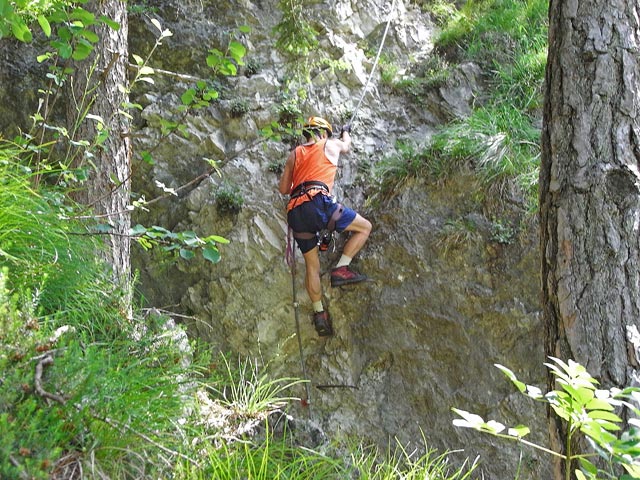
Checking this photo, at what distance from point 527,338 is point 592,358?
3.70m

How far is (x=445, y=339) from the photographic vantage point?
583 cm

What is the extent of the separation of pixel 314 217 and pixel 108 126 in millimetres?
2383

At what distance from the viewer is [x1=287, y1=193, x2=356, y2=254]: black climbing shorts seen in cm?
570

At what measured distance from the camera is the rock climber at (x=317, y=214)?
573 cm

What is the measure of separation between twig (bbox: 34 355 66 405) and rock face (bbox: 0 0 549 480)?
3.24m

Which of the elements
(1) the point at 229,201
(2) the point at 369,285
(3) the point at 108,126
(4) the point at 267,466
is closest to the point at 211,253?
(4) the point at 267,466

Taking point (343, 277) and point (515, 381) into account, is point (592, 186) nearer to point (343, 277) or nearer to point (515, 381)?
point (515, 381)

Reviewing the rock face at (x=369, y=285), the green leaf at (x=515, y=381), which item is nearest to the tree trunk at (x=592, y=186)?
the green leaf at (x=515, y=381)

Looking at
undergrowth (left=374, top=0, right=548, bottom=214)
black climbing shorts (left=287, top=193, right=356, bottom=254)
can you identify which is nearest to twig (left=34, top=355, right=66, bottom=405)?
black climbing shorts (left=287, top=193, right=356, bottom=254)

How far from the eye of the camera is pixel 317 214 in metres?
5.68

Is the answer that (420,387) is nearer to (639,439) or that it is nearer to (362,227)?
(362,227)

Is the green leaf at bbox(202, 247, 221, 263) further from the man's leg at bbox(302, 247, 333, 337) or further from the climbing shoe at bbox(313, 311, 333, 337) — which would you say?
A: the climbing shoe at bbox(313, 311, 333, 337)

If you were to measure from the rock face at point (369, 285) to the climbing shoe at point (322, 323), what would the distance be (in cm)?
13

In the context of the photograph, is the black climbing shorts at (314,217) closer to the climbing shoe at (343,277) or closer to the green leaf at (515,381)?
the climbing shoe at (343,277)
